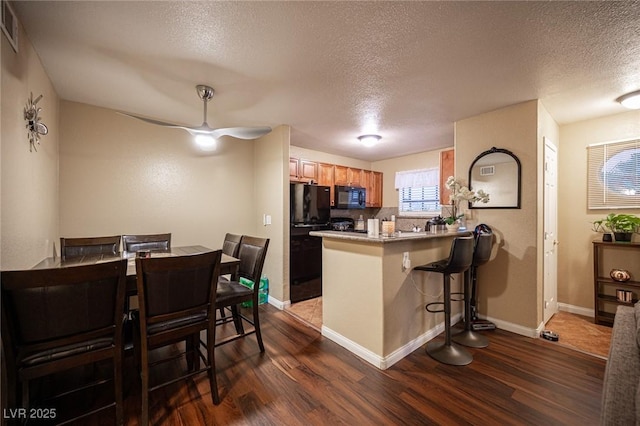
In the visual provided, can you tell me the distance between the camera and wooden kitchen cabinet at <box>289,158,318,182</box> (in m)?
4.36

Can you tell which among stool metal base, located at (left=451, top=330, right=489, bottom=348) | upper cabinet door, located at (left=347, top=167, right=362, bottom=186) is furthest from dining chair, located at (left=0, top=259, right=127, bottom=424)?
upper cabinet door, located at (left=347, top=167, right=362, bottom=186)

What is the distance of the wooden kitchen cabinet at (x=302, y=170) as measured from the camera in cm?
436

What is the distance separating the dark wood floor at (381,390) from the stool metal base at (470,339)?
2.7 inches

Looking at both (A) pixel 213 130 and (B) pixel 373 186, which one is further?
(B) pixel 373 186

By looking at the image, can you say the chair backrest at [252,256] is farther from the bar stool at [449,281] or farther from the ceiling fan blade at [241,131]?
the bar stool at [449,281]

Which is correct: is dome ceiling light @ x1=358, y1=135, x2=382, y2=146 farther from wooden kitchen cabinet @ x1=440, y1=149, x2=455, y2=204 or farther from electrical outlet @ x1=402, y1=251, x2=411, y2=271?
electrical outlet @ x1=402, y1=251, x2=411, y2=271

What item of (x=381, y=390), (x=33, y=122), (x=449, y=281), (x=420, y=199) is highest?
(x=33, y=122)

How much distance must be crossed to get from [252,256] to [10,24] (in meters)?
2.16

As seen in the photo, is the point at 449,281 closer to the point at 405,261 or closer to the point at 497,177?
the point at 405,261

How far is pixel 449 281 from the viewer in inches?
90.4

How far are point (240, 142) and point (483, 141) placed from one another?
3303 mm

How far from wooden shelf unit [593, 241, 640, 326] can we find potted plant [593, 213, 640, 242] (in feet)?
0.41

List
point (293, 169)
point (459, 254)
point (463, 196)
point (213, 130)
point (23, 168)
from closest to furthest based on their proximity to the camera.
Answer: point (23, 168) < point (459, 254) < point (213, 130) < point (463, 196) < point (293, 169)

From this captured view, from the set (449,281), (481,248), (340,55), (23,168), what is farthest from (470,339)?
(23,168)
